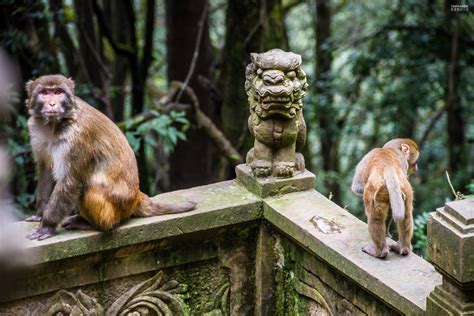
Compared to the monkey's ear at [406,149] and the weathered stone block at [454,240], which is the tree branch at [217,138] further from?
the weathered stone block at [454,240]

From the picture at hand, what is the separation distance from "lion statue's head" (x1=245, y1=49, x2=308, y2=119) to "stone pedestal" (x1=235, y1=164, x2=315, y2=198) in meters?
0.40

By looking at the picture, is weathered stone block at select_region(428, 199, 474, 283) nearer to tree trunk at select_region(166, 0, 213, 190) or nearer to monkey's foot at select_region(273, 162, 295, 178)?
monkey's foot at select_region(273, 162, 295, 178)

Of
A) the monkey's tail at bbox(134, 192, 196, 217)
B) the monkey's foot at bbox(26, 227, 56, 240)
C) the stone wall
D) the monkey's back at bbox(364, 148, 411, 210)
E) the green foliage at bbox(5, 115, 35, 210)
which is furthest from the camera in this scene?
the green foliage at bbox(5, 115, 35, 210)

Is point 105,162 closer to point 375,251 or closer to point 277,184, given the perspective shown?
point 277,184

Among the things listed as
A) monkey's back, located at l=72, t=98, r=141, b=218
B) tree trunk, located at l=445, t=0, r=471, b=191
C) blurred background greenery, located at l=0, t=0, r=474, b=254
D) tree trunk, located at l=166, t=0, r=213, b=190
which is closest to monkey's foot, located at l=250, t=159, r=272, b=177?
monkey's back, located at l=72, t=98, r=141, b=218

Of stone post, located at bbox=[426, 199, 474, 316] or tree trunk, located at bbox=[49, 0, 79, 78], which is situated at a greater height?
tree trunk, located at bbox=[49, 0, 79, 78]

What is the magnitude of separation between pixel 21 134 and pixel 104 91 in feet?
3.41

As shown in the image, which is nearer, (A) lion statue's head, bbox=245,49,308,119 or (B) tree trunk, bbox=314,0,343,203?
(A) lion statue's head, bbox=245,49,308,119

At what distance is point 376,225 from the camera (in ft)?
10.5

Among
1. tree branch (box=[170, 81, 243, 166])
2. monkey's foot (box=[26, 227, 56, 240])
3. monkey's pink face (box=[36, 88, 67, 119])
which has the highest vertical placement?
monkey's pink face (box=[36, 88, 67, 119])

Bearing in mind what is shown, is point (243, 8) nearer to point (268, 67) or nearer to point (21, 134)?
point (21, 134)

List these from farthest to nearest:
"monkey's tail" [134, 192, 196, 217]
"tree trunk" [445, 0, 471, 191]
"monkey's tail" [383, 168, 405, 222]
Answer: "tree trunk" [445, 0, 471, 191] < "monkey's tail" [134, 192, 196, 217] < "monkey's tail" [383, 168, 405, 222]

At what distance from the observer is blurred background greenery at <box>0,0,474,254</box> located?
6566 millimetres

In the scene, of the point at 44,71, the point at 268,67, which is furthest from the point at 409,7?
the point at 268,67
